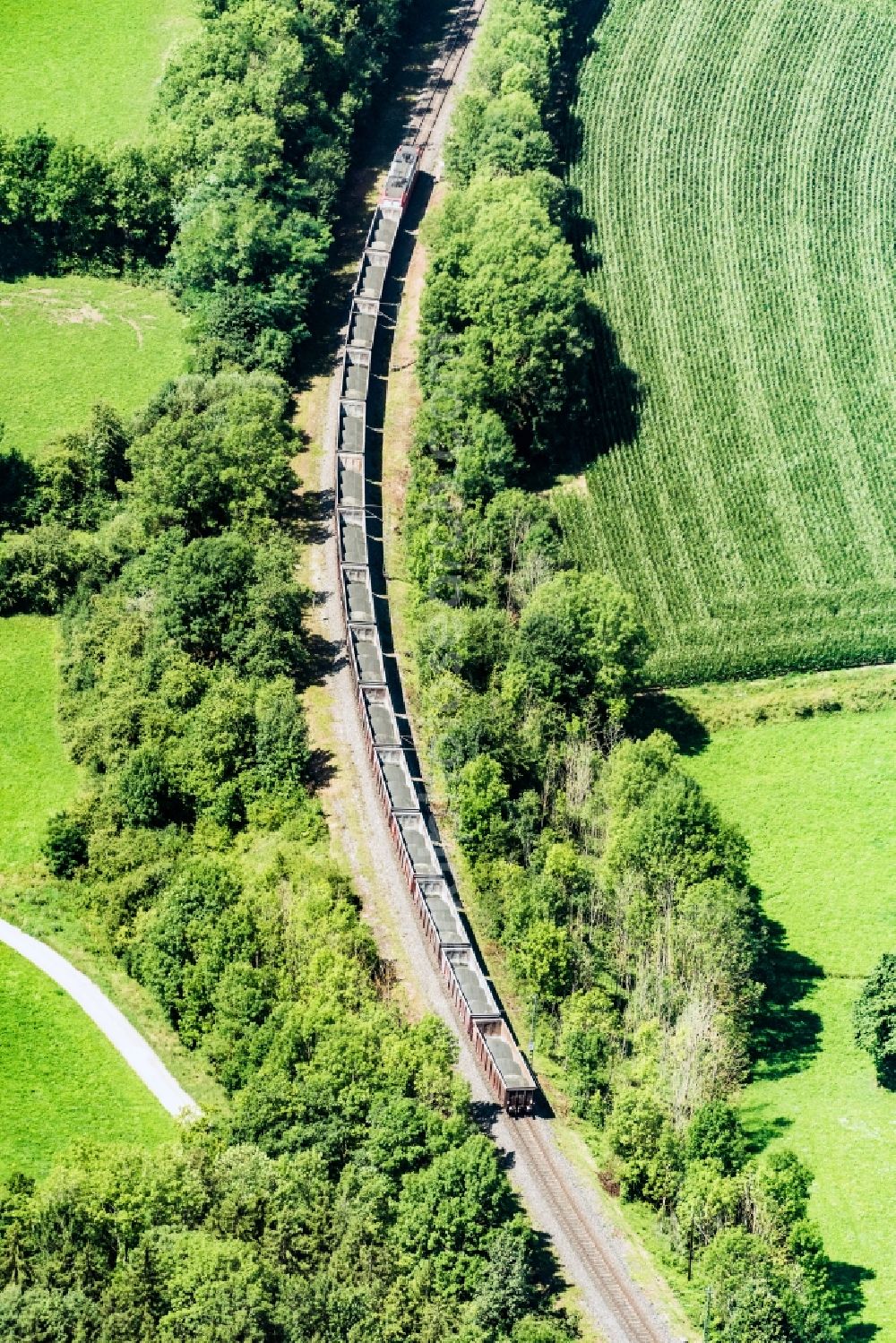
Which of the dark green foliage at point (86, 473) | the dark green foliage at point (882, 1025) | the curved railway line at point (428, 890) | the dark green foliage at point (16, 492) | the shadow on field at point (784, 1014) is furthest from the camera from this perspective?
the dark green foliage at point (86, 473)

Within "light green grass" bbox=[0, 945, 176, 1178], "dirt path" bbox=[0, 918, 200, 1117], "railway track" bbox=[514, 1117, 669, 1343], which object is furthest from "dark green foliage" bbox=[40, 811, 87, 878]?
"railway track" bbox=[514, 1117, 669, 1343]

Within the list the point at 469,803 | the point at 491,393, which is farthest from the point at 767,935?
the point at 491,393

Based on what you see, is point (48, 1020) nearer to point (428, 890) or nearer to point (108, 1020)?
point (108, 1020)

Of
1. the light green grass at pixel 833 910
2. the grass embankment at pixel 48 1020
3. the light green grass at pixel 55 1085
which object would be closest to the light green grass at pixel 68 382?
the grass embankment at pixel 48 1020

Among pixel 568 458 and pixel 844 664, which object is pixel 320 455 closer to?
pixel 568 458

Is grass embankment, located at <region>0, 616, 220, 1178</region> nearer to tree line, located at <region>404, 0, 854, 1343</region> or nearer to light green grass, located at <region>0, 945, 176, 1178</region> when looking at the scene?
light green grass, located at <region>0, 945, 176, 1178</region>

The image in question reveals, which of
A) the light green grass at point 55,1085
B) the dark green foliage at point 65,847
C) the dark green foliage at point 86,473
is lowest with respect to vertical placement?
the light green grass at point 55,1085

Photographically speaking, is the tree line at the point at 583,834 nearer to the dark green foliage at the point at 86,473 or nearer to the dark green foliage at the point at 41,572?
the dark green foliage at the point at 86,473

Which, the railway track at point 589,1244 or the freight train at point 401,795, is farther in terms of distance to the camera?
the freight train at point 401,795

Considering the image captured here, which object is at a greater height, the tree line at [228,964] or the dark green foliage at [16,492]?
the dark green foliage at [16,492]
